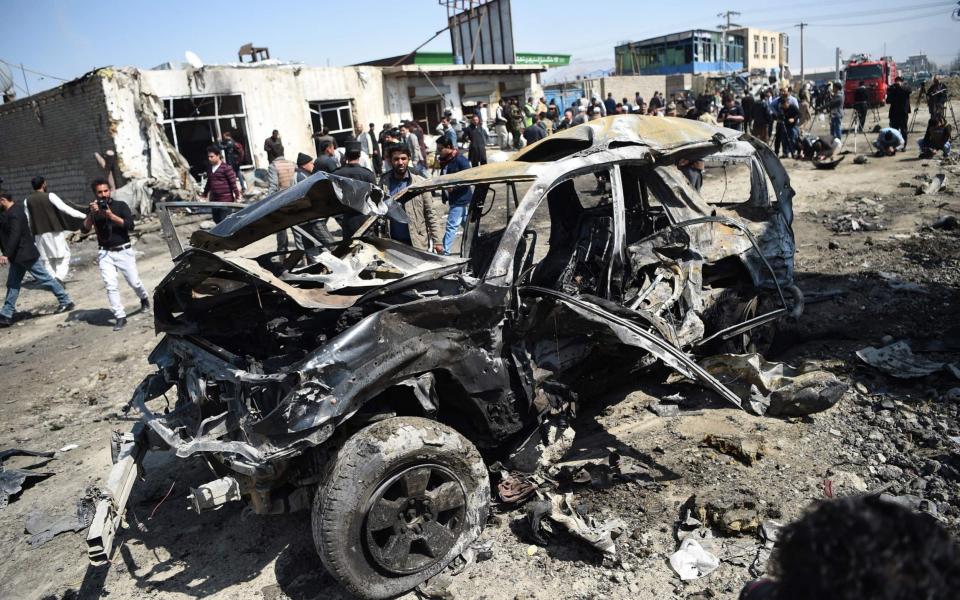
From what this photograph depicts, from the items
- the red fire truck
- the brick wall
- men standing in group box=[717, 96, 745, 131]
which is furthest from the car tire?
the red fire truck

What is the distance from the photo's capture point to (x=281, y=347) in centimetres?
360

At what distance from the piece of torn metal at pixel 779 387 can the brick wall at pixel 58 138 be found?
15.5 metres

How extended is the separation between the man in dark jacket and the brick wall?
7.17 m

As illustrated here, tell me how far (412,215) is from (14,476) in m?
3.79

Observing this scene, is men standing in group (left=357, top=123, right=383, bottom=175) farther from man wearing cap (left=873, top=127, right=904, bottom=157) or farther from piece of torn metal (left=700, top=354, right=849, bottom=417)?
piece of torn metal (left=700, top=354, right=849, bottom=417)

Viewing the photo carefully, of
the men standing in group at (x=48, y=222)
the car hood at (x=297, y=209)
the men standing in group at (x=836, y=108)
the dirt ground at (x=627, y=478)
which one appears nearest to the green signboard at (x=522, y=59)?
the men standing in group at (x=836, y=108)

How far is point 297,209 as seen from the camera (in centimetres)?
352

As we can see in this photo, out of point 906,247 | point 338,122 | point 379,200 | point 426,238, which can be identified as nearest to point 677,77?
point 338,122

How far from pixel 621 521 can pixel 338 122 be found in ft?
58.1

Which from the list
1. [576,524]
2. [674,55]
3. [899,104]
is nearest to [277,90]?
[899,104]

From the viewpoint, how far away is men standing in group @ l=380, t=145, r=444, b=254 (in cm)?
618

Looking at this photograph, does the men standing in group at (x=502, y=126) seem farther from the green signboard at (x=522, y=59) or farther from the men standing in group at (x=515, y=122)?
the green signboard at (x=522, y=59)

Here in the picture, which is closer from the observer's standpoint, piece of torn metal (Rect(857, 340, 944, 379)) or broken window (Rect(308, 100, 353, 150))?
piece of torn metal (Rect(857, 340, 944, 379))

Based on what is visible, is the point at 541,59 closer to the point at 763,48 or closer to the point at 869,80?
the point at 869,80
